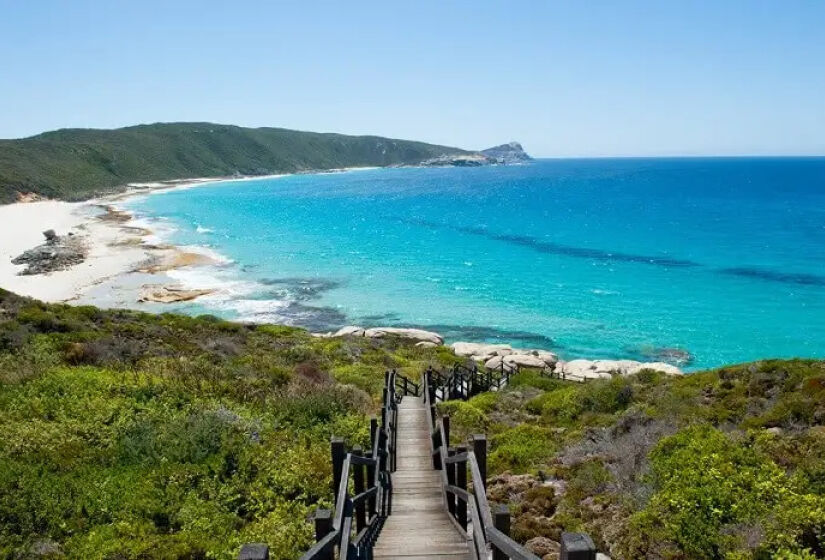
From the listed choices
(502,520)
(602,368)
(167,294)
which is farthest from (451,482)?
(167,294)

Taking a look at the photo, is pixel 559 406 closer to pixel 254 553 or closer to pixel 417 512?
pixel 417 512

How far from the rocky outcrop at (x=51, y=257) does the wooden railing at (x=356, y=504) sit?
5418cm

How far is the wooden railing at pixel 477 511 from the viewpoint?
3.10 meters

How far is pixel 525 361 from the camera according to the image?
30.2m

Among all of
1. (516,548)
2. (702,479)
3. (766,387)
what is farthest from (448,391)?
(516,548)

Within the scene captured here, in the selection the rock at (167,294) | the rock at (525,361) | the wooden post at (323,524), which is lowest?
Answer: the rock at (525,361)

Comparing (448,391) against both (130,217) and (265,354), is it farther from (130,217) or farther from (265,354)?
(130,217)

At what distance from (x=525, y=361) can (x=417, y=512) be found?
74.5 ft

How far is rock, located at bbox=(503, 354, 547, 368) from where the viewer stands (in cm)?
3000

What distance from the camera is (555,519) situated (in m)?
8.69

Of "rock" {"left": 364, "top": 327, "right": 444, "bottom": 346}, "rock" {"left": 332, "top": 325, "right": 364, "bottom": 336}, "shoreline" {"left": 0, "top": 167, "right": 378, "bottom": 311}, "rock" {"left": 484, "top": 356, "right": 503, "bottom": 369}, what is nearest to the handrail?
"rock" {"left": 484, "top": 356, "right": 503, "bottom": 369}

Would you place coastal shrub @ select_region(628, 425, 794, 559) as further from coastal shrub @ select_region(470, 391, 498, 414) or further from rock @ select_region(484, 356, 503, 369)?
rock @ select_region(484, 356, 503, 369)

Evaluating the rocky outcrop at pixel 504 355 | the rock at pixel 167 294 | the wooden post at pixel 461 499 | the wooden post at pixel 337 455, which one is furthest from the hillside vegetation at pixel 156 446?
the rock at pixel 167 294

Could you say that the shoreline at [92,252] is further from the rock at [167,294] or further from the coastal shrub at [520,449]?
the coastal shrub at [520,449]
